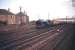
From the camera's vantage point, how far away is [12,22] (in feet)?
26.6

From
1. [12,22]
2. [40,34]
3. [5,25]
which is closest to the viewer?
[5,25]

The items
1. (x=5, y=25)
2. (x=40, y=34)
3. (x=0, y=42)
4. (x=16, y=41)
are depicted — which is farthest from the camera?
(x=40, y=34)

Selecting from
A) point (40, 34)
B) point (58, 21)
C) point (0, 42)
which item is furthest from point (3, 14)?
point (40, 34)

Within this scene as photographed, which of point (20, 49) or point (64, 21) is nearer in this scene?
point (64, 21)

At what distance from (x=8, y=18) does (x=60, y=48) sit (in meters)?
2.18

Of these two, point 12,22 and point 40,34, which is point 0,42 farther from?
point 40,34

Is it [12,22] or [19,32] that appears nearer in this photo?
[12,22]

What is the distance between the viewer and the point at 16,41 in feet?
31.6

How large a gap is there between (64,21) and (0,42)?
2963 mm

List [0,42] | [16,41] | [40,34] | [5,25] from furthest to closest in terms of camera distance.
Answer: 1. [40,34]
2. [16,41]
3. [0,42]
4. [5,25]

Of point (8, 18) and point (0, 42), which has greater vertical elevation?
point (8, 18)

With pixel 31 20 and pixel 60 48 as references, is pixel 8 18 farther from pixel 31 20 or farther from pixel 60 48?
pixel 60 48

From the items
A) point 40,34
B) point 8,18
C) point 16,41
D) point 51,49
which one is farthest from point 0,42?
point 40,34

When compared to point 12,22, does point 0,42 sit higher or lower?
lower
